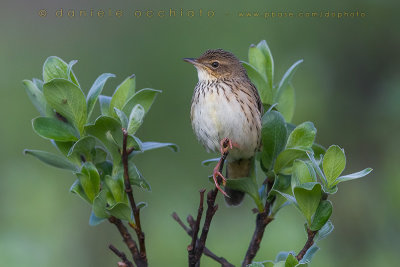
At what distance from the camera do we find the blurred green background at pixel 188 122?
11.8ft

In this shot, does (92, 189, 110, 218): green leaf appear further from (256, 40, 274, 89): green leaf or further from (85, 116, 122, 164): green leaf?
(256, 40, 274, 89): green leaf

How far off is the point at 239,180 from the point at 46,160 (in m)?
0.71

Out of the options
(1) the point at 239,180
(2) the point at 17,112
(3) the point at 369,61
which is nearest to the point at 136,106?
(1) the point at 239,180

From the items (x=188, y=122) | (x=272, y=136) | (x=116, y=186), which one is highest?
(x=272, y=136)

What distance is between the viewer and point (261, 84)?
260cm

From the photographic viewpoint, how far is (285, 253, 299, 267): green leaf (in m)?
1.90

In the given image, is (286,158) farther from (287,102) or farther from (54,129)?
(54,129)

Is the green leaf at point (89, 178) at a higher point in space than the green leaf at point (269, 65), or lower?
lower

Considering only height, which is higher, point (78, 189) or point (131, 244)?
point (78, 189)

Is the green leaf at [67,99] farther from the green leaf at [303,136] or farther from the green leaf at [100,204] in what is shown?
the green leaf at [303,136]

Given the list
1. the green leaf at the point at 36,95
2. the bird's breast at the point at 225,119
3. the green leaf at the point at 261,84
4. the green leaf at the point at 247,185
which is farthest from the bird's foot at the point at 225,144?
the green leaf at the point at 36,95

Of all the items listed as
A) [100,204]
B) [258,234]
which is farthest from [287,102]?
[100,204]

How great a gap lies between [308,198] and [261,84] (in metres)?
0.68

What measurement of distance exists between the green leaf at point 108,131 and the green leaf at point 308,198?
0.64 m
